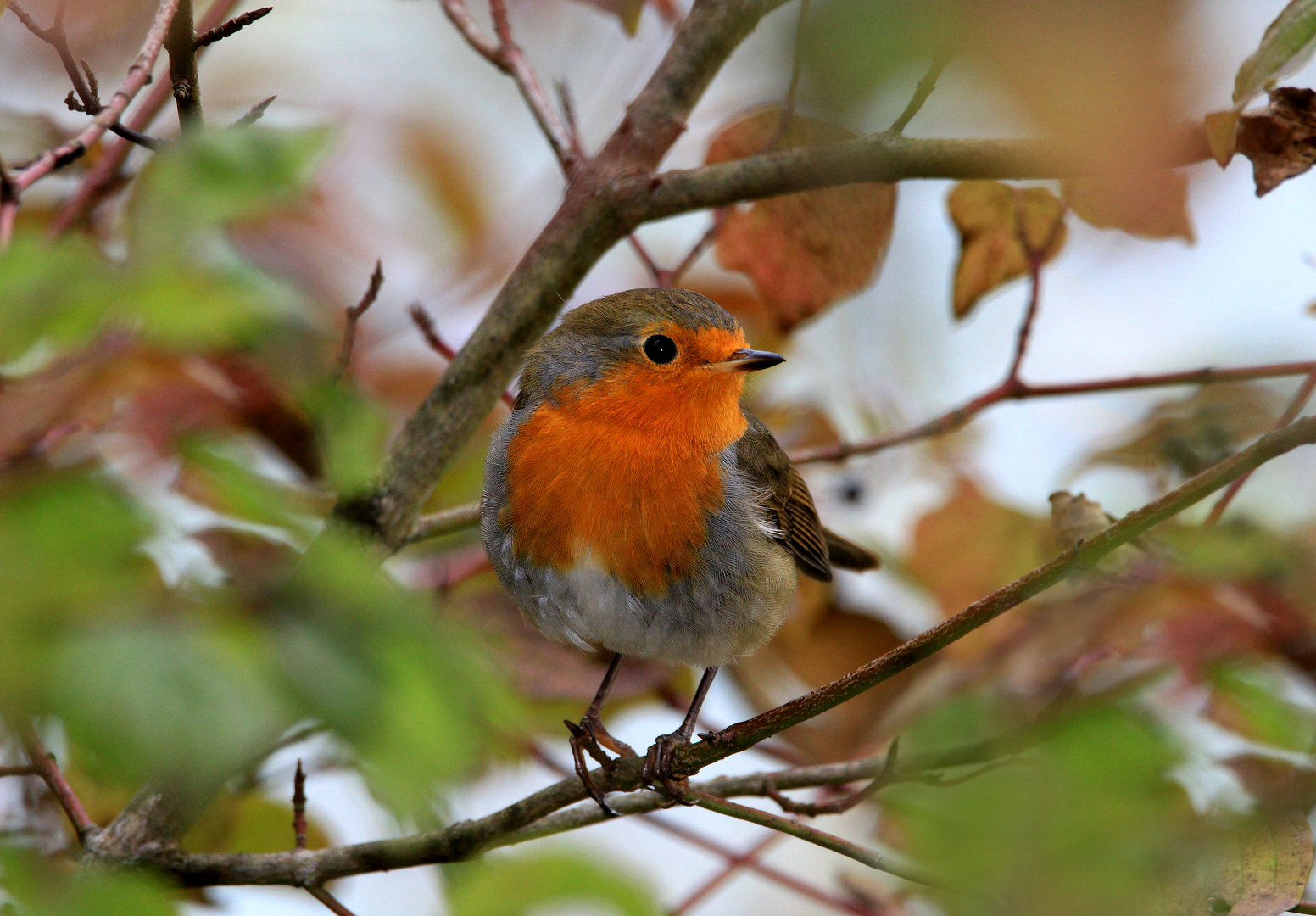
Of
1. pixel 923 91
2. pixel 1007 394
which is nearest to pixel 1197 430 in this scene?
pixel 1007 394

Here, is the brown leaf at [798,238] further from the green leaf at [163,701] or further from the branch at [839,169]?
the green leaf at [163,701]

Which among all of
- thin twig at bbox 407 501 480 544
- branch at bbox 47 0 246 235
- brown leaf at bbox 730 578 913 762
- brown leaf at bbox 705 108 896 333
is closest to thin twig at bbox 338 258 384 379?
thin twig at bbox 407 501 480 544

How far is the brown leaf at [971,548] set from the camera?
2.87 meters

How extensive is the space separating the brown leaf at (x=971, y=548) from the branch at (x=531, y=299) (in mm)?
1098

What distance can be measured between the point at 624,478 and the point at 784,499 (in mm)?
635

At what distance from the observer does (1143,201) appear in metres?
0.90

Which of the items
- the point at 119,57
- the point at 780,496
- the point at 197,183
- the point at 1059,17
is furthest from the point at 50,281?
the point at 780,496

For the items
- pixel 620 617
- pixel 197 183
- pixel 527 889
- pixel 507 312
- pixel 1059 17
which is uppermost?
pixel 507 312

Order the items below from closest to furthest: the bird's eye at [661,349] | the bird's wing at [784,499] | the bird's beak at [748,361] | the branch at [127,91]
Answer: the branch at [127,91], the bird's beak at [748,361], the bird's eye at [661,349], the bird's wing at [784,499]

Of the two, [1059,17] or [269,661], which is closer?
[1059,17]

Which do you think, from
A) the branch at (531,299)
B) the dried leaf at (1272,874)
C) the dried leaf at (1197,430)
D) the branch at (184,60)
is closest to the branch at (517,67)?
the branch at (531,299)

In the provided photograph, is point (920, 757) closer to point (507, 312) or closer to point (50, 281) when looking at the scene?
point (50, 281)

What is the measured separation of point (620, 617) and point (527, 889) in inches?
73.2

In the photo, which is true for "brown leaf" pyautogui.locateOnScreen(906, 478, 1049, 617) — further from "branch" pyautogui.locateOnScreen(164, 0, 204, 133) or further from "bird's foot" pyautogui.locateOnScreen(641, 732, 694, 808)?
"branch" pyautogui.locateOnScreen(164, 0, 204, 133)
